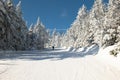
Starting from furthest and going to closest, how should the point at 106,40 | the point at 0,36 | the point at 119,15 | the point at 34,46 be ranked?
the point at 34,46, the point at 0,36, the point at 119,15, the point at 106,40

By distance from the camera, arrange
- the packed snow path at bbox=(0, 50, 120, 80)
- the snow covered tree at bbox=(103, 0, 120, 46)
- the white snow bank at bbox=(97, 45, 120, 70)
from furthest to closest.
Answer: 1. the snow covered tree at bbox=(103, 0, 120, 46)
2. the white snow bank at bbox=(97, 45, 120, 70)
3. the packed snow path at bbox=(0, 50, 120, 80)

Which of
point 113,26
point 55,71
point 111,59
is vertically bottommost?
point 55,71

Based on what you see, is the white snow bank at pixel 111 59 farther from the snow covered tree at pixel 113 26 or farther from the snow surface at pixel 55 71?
the snow covered tree at pixel 113 26

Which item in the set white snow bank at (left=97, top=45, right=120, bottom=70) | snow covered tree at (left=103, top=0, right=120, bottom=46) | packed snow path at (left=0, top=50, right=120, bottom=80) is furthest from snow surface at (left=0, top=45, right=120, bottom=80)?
snow covered tree at (left=103, top=0, right=120, bottom=46)

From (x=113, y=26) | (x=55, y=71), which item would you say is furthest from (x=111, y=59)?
(x=113, y=26)

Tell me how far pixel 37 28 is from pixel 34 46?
19642 mm

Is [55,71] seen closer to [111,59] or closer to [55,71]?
[55,71]

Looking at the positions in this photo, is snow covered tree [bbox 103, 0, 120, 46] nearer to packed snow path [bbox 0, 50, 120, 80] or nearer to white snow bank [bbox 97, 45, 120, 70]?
white snow bank [bbox 97, 45, 120, 70]

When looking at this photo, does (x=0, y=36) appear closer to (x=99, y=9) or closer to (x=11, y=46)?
(x=11, y=46)

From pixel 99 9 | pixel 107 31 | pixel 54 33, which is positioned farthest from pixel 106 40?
pixel 54 33

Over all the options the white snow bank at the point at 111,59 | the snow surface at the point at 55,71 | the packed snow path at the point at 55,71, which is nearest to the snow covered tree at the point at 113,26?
the white snow bank at the point at 111,59

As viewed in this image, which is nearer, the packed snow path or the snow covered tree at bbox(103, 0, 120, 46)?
the packed snow path

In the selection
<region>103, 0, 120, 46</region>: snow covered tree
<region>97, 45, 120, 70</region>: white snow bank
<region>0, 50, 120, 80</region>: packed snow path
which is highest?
<region>103, 0, 120, 46</region>: snow covered tree

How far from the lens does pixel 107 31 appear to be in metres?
31.3
